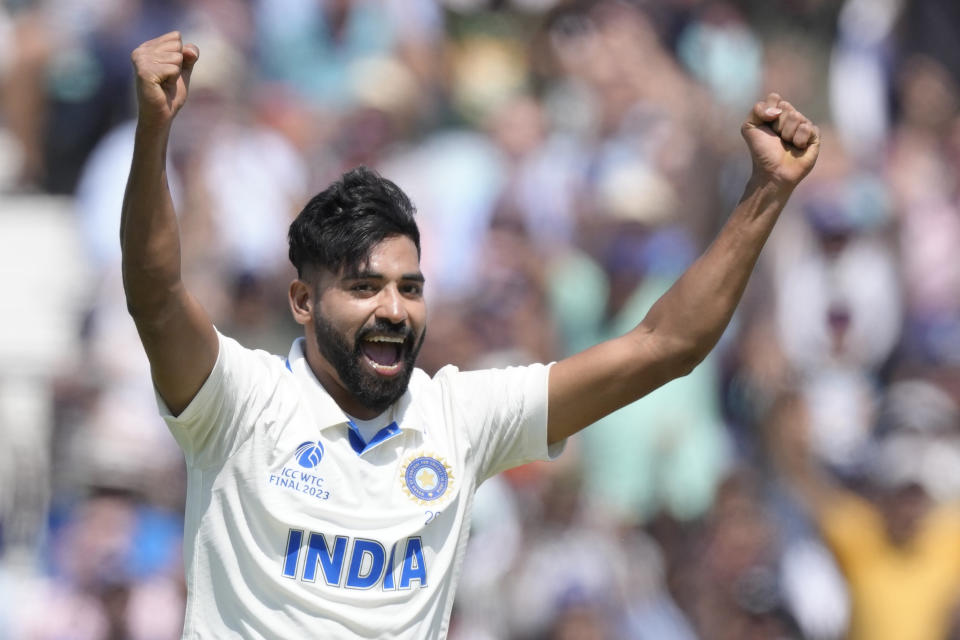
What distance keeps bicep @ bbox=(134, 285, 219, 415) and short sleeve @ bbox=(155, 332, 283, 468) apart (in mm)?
22

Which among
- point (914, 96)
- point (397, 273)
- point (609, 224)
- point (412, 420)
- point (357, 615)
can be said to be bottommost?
point (357, 615)

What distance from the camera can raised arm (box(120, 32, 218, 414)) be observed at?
2791 mm

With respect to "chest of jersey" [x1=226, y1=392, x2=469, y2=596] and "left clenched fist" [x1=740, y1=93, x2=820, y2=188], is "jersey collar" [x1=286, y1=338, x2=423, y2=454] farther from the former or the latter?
"left clenched fist" [x1=740, y1=93, x2=820, y2=188]

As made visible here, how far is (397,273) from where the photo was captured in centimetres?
316

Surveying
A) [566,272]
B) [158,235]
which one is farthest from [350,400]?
[566,272]

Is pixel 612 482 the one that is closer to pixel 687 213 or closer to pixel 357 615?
pixel 687 213

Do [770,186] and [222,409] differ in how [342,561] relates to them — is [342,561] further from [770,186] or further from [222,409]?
[770,186]

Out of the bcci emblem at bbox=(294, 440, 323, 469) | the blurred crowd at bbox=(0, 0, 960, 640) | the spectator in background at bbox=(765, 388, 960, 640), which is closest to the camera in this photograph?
the bcci emblem at bbox=(294, 440, 323, 469)

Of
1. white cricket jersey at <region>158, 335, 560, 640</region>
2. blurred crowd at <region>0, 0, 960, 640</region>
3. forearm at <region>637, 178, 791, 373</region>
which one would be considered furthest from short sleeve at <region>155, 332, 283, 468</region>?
blurred crowd at <region>0, 0, 960, 640</region>

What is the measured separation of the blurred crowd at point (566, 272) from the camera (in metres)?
6.42

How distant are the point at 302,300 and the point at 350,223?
0.24 m

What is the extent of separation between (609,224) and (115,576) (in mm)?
3206

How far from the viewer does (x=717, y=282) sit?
3.20 m

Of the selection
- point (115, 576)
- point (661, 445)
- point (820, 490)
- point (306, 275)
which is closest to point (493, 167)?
point (661, 445)
